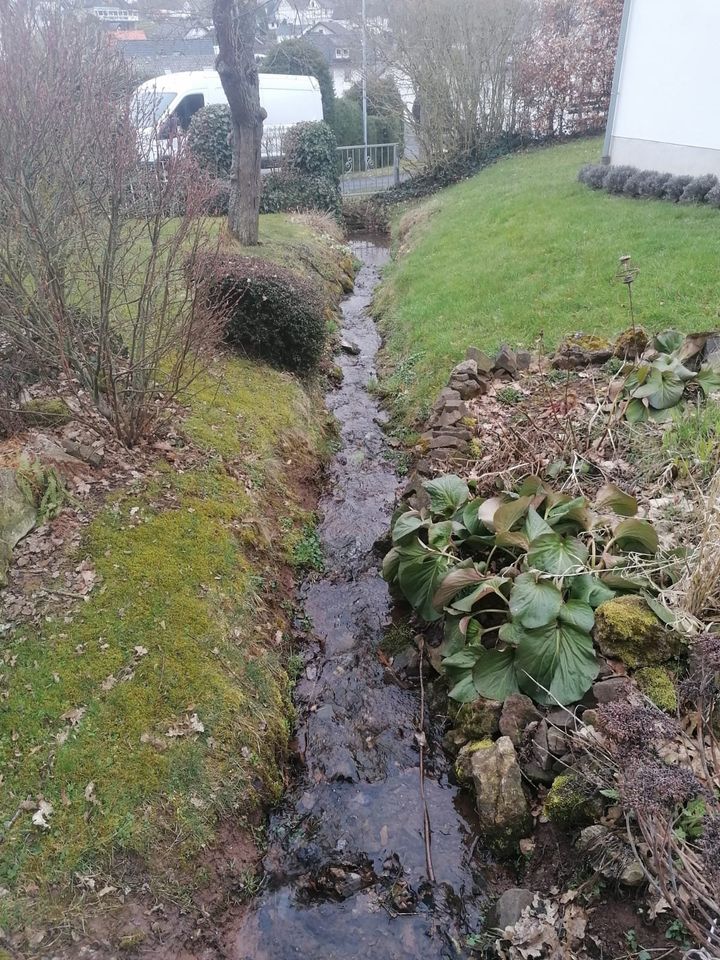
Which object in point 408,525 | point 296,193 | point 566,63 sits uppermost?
point 566,63

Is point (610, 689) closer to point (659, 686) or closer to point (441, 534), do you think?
point (659, 686)

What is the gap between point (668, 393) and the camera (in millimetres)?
5145

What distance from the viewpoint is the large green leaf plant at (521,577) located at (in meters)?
3.61

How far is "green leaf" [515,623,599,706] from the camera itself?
136 inches

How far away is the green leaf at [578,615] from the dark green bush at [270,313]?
16.5 feet

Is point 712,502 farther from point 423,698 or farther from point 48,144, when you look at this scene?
point 48,144

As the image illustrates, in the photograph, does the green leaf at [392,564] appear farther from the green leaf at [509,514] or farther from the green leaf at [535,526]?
the green leaf at [535,526]

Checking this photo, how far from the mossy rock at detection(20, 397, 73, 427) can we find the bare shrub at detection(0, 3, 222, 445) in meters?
0.23

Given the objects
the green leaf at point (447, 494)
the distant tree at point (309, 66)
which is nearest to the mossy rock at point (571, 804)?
the green leaf at point (447, 494)

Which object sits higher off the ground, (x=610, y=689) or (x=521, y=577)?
(x=521, y=577)

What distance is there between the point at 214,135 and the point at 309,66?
28.0 ft

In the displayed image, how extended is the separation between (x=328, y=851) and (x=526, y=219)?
11.6 m

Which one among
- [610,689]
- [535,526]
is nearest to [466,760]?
[610,689]

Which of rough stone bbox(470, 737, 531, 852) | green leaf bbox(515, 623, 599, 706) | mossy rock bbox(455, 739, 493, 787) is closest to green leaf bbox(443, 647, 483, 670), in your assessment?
green leaf bbox(515, 623, 599, 706)
